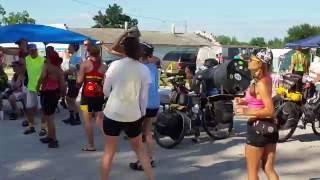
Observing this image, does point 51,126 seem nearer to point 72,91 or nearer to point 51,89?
point 51,89

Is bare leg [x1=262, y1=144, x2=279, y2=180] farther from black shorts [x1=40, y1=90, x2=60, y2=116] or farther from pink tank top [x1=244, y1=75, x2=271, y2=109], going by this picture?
black shorts [x1=40, y1=90, x2=60, y2=116]

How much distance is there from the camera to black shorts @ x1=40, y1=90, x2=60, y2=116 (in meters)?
8.52

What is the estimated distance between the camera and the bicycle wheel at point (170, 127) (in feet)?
28.1

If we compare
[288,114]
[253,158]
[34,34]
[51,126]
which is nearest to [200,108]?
[288,114]

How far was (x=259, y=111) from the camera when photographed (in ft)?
16.5

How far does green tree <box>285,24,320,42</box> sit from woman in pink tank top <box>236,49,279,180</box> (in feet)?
248

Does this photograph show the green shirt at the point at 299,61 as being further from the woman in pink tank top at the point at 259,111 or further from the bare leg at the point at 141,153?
the woman in pink tank top at the point at 259,111

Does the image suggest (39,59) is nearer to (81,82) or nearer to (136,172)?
(81,82)

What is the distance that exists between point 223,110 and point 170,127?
45.9 inches

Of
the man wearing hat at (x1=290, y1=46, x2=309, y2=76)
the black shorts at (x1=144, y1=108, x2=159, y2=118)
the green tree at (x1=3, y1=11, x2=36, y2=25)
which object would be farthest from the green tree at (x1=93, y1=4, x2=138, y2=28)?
the black shorts at (x1=144, y1=108, x2=159, y2=118)

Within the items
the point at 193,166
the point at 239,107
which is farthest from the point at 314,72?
the point at 239,107

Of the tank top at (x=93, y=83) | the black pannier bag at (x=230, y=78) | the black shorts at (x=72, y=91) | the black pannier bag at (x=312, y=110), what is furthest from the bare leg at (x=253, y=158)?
the black shorts at (x=72, y=91)

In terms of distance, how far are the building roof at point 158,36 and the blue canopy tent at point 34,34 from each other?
1830 inches

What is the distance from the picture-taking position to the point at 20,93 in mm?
12000
